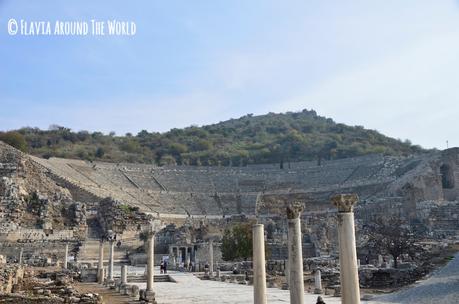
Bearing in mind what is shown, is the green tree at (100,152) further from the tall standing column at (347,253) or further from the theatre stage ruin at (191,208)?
the tall standing column at (347,253)

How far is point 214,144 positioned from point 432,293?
341ft

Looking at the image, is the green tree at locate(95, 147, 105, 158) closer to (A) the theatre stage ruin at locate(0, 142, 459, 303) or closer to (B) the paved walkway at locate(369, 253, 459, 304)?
(A) the theatre stage ruin at locate(0, 142, 459, 303)

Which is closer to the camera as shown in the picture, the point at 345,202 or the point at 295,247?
the point at 345,202

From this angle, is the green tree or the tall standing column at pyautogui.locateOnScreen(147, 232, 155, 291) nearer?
the tall standing column at pyautogui.locateOnScreen(147, 232, 155, 291)

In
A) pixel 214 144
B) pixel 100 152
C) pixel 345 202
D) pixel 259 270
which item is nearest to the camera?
pixel 345 202

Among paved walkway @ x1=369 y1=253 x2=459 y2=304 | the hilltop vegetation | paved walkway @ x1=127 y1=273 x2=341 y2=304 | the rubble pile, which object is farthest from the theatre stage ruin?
the hilltop vegetation

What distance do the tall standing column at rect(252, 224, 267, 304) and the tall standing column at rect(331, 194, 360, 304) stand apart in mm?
3009

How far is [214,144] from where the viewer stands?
4796 inches

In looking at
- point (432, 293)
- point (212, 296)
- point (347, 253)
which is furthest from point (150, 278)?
point (347, 253)

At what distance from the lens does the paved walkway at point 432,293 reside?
17.4m

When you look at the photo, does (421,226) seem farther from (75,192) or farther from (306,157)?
(306,157)

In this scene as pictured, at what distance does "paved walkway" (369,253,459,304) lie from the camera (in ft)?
57.2

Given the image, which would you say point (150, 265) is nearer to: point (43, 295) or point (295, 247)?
point (43, 295)

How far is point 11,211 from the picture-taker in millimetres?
47000
